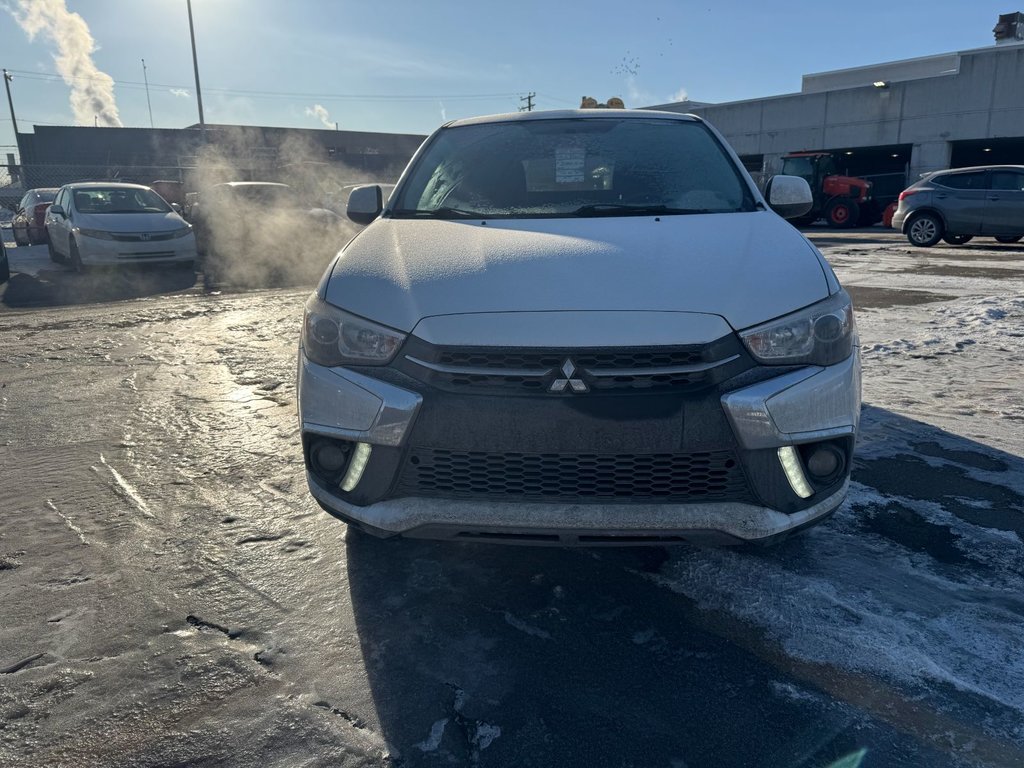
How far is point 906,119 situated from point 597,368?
105ft

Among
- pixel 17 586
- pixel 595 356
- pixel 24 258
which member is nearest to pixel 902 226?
pixel 595 356

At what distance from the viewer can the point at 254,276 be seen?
36.2ft

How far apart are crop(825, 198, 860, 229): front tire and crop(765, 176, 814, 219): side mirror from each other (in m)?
20.8

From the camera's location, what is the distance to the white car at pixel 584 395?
6.64ft

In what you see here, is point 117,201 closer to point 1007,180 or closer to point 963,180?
point 963,180

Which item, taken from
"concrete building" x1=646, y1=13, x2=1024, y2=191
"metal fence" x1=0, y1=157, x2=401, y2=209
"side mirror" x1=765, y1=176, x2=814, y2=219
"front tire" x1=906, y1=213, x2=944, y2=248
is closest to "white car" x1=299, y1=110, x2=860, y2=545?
"side mirror" x1=765, y1=176, x2=814, y2=219

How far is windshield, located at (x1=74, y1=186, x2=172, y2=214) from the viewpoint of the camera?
36.1 ft

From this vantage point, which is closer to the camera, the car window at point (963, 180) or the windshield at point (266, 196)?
the windshield at point (266, 196)

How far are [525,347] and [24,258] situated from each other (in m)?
15.2

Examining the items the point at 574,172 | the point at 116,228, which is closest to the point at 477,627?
the point at 574,172

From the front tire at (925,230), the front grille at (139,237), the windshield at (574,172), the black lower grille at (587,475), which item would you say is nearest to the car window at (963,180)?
the front tire at (925,230)

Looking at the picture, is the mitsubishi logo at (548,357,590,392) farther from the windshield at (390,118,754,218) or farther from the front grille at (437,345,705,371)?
the windshield at (390,118,754,218)

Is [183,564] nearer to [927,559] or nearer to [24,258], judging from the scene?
[927,559]

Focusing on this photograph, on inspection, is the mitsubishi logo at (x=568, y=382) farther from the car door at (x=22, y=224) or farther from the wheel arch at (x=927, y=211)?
the car door at (x=22, y=224)
